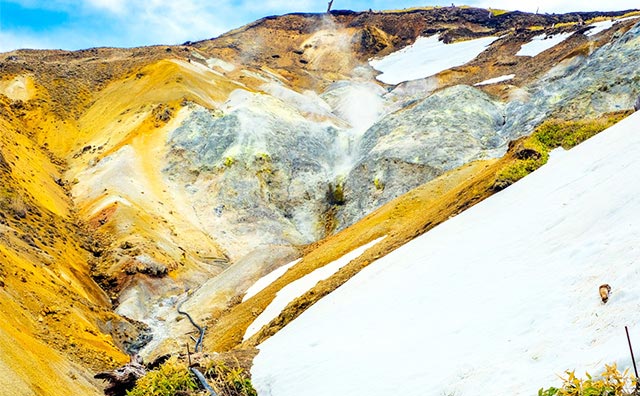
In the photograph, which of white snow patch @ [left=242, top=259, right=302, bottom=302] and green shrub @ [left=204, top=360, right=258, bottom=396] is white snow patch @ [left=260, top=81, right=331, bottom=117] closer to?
white snow patch @ [left=242, top=259, right=302, bottom=302]

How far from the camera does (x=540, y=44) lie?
8088 cm

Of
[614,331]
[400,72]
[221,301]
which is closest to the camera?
[614,331]

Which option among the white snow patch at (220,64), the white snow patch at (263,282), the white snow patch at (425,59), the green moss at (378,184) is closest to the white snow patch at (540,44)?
the white snow patch at (425,59)

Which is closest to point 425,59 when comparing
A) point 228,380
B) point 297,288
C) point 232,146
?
point 232,146

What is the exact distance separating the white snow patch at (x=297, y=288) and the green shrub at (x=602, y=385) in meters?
15.3

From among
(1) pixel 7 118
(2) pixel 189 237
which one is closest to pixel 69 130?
(1) pixel 7 118

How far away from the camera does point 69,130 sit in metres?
62.9

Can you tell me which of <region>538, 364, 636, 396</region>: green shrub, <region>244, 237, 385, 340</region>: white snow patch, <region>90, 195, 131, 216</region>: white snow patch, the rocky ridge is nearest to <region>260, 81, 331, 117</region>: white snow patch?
the rocky ridge

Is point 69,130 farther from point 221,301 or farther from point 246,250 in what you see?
point 221,301

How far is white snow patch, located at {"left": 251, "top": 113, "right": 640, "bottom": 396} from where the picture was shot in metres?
7.02

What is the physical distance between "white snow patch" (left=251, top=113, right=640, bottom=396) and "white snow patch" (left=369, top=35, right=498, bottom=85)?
8296 centimetres

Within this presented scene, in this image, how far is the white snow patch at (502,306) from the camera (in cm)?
702

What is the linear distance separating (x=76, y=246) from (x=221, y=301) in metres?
12.5

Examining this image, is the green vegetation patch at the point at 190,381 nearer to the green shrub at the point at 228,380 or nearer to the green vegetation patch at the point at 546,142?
the green shrub at the point at 228,380
